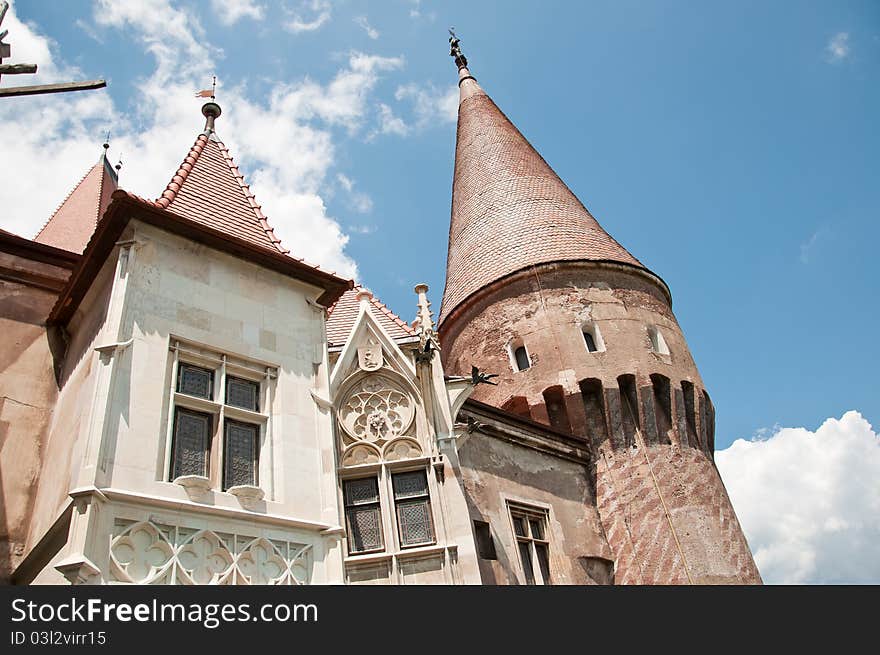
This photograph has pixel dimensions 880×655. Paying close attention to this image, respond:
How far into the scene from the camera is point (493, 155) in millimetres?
22141

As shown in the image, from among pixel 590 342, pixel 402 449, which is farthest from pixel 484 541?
pixel 590 342

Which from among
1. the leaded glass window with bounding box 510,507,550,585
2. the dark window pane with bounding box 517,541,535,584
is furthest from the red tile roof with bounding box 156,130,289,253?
the dark window pane with bounding box 517,541,535,584

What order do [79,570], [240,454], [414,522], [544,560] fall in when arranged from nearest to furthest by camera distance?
[79,570]
[240,454]
[414,522]
[544,560]

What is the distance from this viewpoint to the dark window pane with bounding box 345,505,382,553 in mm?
8445

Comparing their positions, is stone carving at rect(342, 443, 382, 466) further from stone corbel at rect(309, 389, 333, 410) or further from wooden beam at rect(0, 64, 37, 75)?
wooden beam at rect(0, 64, 37, 75)

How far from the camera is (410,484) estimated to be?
883 centimetres

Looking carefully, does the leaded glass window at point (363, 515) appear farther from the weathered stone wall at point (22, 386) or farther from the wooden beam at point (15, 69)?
the wooden beam at point (15, 69)

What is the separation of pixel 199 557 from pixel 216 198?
5.53 metres

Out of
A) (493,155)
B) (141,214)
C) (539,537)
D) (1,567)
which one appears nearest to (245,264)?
(141,214)

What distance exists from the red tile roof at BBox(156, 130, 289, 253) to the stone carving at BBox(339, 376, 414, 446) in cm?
220

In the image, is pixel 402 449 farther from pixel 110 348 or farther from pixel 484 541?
pixel 110 348
